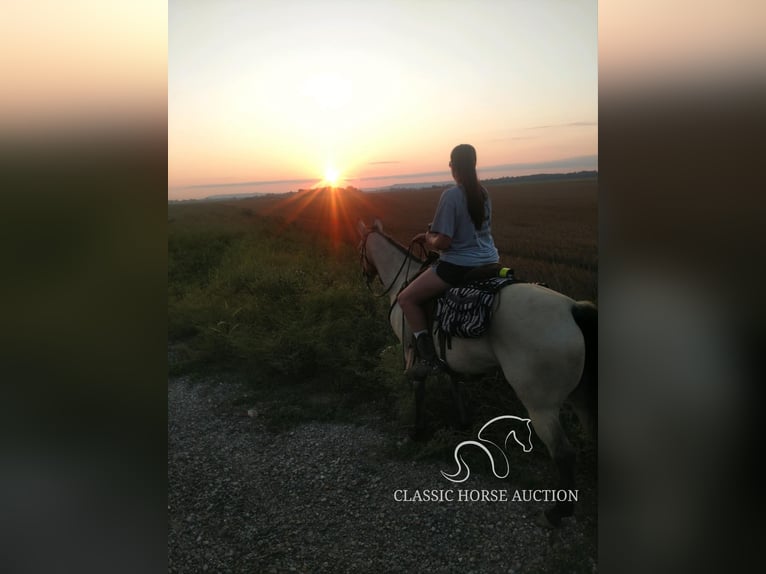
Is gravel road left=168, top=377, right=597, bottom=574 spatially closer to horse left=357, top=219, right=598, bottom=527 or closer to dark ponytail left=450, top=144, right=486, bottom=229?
horse left=357, top=219, right=598, bottom=527

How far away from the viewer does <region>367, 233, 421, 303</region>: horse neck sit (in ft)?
11.5

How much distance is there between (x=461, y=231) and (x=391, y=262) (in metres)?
0.79

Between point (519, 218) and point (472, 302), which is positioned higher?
point (519, 218)

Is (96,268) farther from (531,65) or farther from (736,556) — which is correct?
(736,556)

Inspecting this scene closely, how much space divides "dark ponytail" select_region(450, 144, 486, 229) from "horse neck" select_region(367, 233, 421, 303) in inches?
28.6

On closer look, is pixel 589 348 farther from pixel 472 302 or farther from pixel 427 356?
pixel 427 356

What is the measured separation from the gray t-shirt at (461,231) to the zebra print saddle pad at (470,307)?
6.2 inches

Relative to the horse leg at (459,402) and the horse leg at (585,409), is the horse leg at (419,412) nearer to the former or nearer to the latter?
the horse leg at (459,402)

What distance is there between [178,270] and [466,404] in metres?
2.26

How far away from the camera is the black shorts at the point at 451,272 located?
3006 millimetres

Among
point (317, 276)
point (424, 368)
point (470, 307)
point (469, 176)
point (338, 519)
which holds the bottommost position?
point (338, 519)

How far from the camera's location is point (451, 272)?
119 inches

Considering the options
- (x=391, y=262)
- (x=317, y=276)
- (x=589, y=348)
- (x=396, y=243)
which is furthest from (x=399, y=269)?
(x=589, y=348)

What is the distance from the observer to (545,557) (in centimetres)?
271
